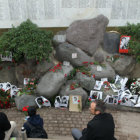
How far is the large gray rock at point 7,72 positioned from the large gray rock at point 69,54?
2.04 meters

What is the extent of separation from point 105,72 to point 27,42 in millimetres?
3407

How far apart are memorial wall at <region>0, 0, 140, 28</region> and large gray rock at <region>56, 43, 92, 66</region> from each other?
120cm

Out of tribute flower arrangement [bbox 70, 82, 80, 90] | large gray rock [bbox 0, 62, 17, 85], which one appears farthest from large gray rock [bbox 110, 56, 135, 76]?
large gray rock [bbox 0, 62, 17, 85]

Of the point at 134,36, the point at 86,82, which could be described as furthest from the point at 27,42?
the point at 134,36

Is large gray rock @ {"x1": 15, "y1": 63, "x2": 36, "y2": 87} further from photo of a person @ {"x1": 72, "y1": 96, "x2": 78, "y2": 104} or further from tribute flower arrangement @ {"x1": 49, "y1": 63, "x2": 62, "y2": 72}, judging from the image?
photo of a person @ {"x1": 72, "y1": 96, "x2": 78, "y2": 104}

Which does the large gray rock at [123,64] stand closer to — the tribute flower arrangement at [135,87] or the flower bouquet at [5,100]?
the tribute flower arrangement at [135,87]

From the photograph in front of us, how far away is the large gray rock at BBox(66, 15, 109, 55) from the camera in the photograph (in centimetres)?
657

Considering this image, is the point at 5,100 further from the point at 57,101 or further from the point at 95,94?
the point at 95,94

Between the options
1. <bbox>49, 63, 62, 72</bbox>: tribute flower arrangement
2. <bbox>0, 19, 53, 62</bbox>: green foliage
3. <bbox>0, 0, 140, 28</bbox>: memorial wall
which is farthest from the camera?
<bbox>0, 0, 140, 28</bbox>: memorial wall

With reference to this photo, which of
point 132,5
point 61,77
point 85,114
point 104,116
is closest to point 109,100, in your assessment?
point 85,114

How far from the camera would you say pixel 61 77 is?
5934 millimetres

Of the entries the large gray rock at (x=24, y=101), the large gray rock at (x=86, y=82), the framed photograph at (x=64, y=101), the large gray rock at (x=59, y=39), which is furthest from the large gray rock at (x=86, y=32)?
the large gray rock at (x=24, y=101)

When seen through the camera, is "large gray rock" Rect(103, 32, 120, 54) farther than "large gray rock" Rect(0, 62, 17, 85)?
Yes

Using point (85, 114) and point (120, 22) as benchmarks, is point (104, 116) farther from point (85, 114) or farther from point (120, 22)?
point (120, 22)
